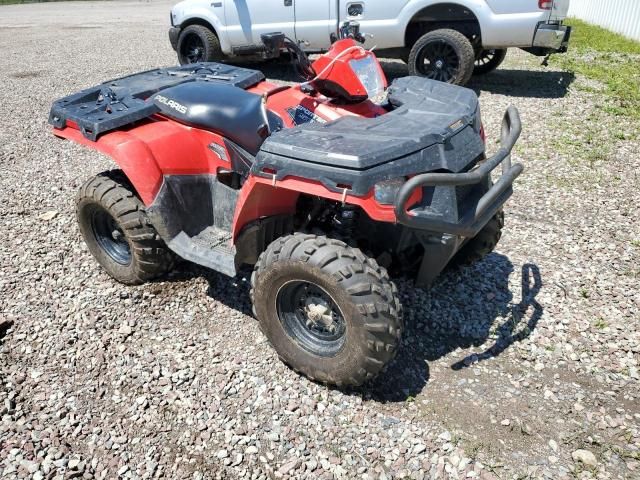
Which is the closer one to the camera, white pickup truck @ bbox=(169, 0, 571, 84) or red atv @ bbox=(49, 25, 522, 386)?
red atv @ bbox=(49, 25, 522, 386)

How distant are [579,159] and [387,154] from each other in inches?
160

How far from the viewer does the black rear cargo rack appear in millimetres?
3064

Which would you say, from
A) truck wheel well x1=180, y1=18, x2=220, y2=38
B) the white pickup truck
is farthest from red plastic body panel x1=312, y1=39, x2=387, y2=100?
truck wheel well x1=180, y1=18, x2=220, y2=38

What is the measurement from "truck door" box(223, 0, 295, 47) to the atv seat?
524 cm

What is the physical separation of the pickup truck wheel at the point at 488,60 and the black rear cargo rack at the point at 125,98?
5.55m

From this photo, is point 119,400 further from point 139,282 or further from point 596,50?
point 596,50

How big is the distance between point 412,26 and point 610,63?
4130 millimetres

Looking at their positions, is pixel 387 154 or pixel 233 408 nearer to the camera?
pixel 387 154

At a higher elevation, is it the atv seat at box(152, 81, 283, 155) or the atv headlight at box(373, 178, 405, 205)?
the atv seat at box(152, 81, 283, 155)

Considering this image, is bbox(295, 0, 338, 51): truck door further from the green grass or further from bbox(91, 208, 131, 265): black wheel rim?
bbox(91, 208, 131, 265): black wheel rim

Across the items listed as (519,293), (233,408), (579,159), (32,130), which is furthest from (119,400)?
(32,130)

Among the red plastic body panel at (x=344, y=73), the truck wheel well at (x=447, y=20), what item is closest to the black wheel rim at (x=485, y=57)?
the truck wheel well at (x=447, y=20)

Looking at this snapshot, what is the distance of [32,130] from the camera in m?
6.83

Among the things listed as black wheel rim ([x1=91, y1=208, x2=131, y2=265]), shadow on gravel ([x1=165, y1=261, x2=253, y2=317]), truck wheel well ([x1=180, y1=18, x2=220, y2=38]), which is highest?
truck wheel well ([x1=180, y1=18, x2=220, y2=38])
